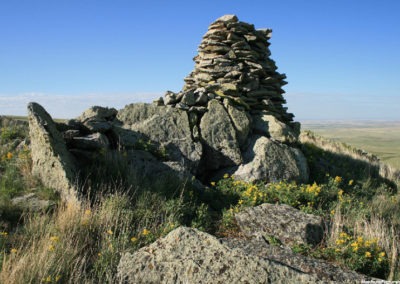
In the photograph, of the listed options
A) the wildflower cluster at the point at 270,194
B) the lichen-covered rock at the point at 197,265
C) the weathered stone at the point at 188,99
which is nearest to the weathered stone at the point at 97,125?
the weathered stone at the point at 188,99

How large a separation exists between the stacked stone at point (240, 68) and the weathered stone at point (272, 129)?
2.00 feet

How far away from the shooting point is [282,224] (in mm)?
6227

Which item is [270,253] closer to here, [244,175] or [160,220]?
[160,220]

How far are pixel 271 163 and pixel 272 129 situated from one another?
1920 mm

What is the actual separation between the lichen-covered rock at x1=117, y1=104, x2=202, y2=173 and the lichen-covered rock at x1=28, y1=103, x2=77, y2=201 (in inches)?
108

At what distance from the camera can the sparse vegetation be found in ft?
14.1

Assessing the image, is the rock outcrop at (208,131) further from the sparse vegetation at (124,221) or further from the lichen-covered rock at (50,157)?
the sparse vegetation at (124,221)

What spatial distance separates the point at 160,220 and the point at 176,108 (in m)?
4.72

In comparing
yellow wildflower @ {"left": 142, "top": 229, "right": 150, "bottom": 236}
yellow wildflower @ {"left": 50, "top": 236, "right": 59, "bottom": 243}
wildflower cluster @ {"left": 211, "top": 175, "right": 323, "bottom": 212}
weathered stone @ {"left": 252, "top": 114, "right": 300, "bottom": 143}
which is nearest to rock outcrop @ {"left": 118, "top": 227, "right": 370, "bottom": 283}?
yellow wildflower @ {"left": 142, "top": 229, "right": 150, "bottom": 236}

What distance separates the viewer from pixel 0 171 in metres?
7.37

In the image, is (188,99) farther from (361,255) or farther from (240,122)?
(361,255)

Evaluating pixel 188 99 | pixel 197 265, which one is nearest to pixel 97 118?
pixel 188 99

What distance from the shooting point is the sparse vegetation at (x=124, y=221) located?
429 centimetres

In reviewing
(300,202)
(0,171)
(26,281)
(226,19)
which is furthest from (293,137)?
(26,281)
